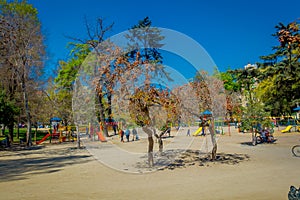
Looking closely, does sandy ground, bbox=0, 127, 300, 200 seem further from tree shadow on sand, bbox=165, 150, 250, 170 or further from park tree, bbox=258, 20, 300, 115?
park tree, bbox=258, 20, 300, 115

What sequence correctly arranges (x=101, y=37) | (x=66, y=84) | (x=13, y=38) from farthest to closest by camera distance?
(x=66, y=84) → (x=101, y=37) → (x=13, y=38)

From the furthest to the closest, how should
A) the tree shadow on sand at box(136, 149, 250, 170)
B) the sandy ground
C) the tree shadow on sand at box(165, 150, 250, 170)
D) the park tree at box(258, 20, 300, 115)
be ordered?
the park tree at box(258, 20, 300, 115)
the tree shadow on sand at box(165, 150, 250, 170)
the tree shadow on sand at box(136, 149, 250, 170)
the sandy ground

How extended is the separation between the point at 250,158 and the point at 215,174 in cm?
424

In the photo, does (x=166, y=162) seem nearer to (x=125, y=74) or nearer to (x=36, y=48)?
(x=125, y=74)

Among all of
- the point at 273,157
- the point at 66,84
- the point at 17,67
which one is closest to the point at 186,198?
the point at 273,157

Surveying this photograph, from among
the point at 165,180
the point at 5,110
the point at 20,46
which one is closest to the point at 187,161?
the point at 165,180

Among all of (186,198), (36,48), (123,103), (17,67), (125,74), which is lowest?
(186,198)

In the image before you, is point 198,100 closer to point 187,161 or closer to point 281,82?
point 187,161

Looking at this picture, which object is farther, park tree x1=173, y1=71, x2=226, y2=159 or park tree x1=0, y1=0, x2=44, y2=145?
park tree x1=0, y1=0, x2=44, y2=145

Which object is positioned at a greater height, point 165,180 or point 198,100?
point 198,100

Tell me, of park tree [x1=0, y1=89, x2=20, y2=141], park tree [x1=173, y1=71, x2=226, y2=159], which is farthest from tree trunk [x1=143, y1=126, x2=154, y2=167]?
park tree [x1=0, y1=89, x2=20, y2=141]

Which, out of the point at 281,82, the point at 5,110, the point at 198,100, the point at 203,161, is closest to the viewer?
the point at 203,161

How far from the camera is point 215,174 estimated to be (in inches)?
400

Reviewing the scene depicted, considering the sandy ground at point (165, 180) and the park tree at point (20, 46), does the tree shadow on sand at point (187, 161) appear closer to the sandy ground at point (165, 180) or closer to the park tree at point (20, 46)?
the sandy ground at point (165, 180)
